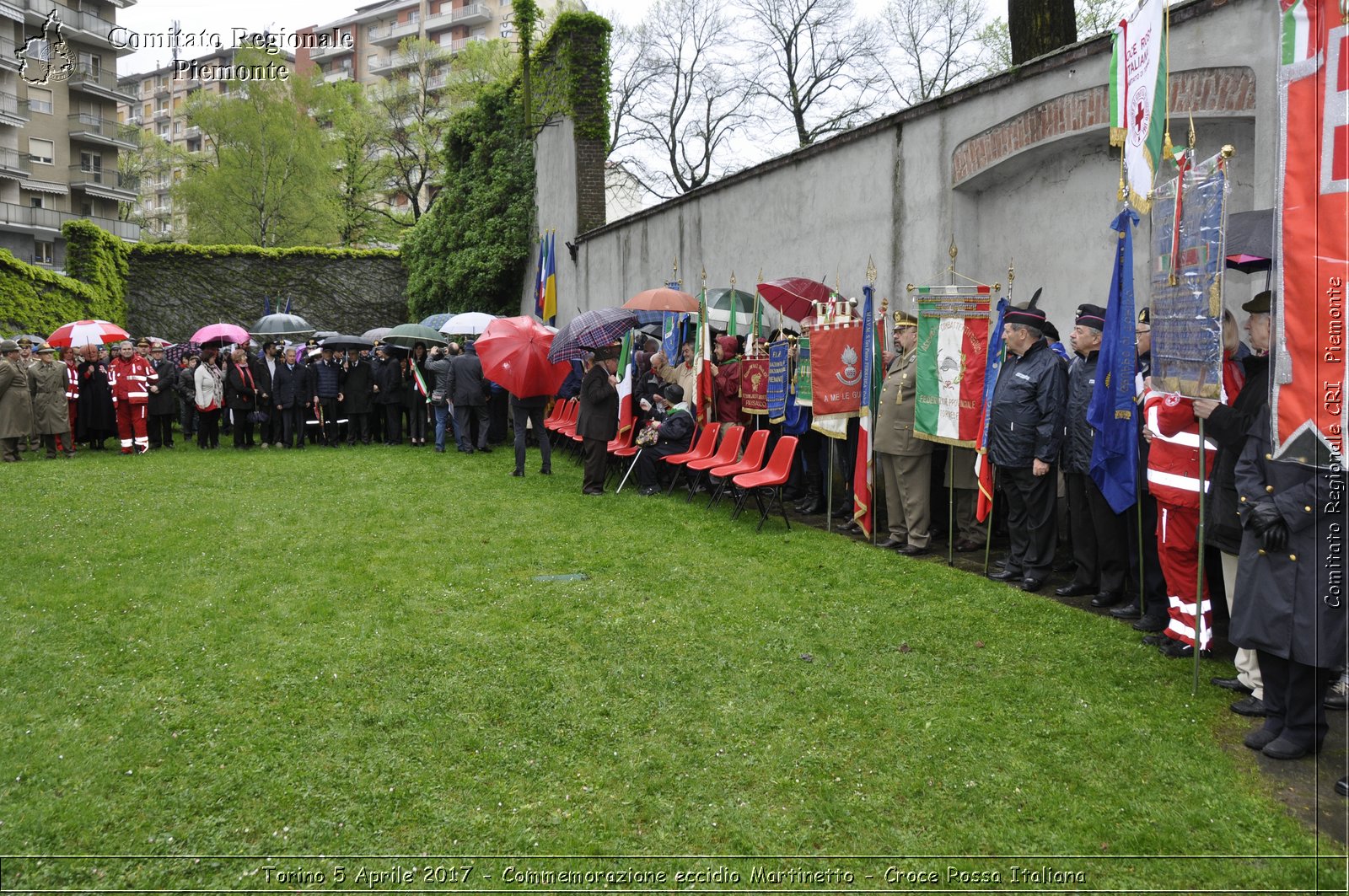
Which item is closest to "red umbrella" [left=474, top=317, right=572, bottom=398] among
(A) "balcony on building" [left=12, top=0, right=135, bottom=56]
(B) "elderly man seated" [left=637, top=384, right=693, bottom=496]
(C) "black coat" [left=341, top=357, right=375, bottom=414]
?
(B) "elderly man seated" [left=637, top=384, right=693, bottom=496]

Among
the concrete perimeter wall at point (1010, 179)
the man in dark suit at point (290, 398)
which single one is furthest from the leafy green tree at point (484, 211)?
the concrete perimeter wall at point (1010, 179)

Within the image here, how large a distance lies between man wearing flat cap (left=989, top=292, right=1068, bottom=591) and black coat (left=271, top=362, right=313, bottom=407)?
13.4 meters

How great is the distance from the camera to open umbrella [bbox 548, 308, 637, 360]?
12.3 meters

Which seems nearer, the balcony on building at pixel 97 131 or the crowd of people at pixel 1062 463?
the crowd of people at pixel 1062 463

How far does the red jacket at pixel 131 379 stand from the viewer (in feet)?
52.1

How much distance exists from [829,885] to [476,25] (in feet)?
234

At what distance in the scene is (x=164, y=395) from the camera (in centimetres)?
1645

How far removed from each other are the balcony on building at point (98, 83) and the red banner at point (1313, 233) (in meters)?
57.0

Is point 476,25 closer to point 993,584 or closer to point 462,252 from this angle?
point 462,252

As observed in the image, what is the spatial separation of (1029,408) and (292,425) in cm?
1426

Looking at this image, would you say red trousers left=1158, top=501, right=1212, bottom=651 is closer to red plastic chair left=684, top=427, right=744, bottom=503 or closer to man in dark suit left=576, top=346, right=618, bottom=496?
red plastic chair left=684, top=427, right=744, bottom=503

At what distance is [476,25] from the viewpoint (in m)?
65.8

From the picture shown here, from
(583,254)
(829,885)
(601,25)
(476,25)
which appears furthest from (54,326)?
(476,25)

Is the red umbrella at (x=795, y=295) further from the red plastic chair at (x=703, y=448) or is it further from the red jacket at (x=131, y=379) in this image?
the red jacket at (x=131, y=379)
